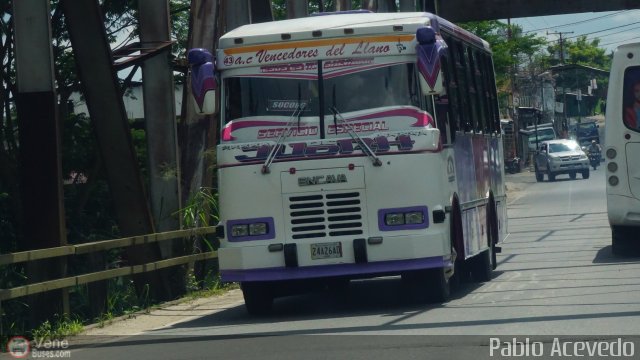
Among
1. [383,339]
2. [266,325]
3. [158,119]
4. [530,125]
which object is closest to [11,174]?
[158,119]

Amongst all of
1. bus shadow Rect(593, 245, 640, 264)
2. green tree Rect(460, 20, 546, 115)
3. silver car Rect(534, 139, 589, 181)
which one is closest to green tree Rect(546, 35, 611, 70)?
green tree Rect(460, 20, 546, 115)

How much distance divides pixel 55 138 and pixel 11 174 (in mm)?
8244

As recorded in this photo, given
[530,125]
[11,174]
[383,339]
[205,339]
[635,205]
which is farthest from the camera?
[530,125]

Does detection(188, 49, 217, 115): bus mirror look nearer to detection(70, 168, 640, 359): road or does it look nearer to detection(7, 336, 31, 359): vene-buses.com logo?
detection(70, 168, 640, 359): road

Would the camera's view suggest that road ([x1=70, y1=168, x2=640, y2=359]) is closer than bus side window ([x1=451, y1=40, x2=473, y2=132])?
Yes

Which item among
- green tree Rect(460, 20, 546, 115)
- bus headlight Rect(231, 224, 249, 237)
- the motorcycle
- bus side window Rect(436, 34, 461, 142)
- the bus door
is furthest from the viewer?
the motorcycle

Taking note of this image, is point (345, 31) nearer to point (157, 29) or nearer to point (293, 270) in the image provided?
point (293, 270)

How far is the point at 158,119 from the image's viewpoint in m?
15.6

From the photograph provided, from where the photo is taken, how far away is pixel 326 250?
40.4 ft

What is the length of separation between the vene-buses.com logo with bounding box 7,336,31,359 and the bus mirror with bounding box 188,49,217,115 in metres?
2.93

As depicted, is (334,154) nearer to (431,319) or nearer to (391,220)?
(391,220)

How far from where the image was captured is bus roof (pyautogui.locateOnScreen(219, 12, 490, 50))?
41.5 feet

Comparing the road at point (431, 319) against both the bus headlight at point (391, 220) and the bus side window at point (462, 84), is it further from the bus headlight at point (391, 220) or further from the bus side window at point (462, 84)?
the bus side window at point (462, 84)

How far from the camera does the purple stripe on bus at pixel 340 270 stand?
12.2m
